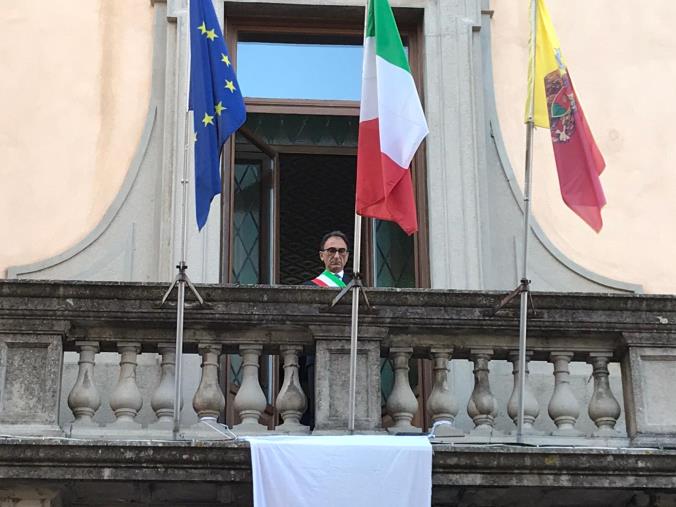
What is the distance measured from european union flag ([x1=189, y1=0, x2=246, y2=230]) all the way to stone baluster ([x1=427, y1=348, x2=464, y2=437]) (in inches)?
64.0

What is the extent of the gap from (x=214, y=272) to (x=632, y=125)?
10.3ft

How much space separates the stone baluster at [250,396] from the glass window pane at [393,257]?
2137mm

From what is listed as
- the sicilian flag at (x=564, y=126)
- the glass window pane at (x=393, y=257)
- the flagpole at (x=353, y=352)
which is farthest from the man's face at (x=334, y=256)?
the sicilian flag at (x=564, y=126)

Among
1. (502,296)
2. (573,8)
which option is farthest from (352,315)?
(573,8)

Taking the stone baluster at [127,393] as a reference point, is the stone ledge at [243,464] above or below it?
below

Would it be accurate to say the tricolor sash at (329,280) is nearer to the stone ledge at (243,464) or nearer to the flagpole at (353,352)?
the flagpole at (353,352)

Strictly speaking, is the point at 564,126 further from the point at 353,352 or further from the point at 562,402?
the point at 353,352

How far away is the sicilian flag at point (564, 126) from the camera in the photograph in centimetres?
1175

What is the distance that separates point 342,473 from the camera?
424 inches

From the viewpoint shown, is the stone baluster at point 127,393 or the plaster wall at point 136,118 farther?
the plaster wall at point 136,118

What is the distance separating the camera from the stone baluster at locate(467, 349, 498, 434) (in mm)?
11539

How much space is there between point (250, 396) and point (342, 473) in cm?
93

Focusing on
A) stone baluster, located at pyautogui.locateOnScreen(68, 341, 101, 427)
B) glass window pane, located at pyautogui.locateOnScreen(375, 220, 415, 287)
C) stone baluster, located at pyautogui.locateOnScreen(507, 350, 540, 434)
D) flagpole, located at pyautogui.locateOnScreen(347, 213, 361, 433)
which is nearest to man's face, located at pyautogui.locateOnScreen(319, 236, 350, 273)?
glass window pane, located at pyautogui.locateOnScreen(375, 220, 415, 287)

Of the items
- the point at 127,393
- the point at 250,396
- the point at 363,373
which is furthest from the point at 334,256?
the point at 127,393
